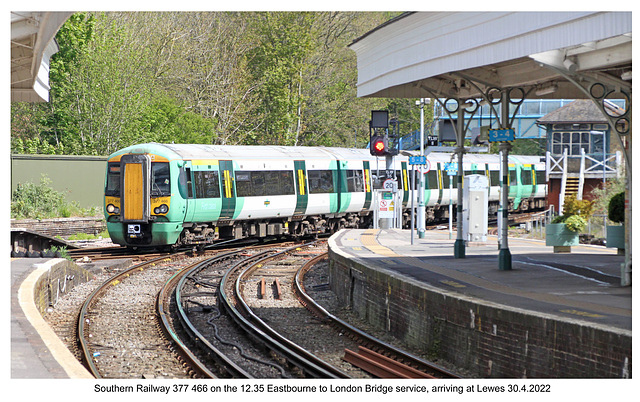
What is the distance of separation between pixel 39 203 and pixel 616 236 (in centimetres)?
2177

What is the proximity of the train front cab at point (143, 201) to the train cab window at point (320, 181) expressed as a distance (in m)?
5.32

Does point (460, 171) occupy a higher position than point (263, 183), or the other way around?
point (460, 171)

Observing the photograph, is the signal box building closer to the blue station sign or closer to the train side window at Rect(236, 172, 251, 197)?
the train side window at Rect(236, 172, 251, 197)

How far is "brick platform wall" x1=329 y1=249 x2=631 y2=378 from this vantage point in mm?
7823

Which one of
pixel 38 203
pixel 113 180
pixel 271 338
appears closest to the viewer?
pixel 271 338

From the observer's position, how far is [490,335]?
9438mm

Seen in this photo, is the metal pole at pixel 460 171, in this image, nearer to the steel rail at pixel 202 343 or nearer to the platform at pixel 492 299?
the platform at pixel 492 299

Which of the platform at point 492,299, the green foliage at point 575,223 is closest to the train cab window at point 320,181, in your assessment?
the platform at point 492,299

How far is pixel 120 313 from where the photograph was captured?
45.7 ft

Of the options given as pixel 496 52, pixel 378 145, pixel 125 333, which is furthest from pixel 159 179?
pixel 496 52

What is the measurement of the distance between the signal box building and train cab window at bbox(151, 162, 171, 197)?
59.6ft

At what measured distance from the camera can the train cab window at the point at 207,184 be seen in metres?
21.4

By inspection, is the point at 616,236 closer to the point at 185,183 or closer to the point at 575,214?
the point at 575,214

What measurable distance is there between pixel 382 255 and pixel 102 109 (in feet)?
70.5
